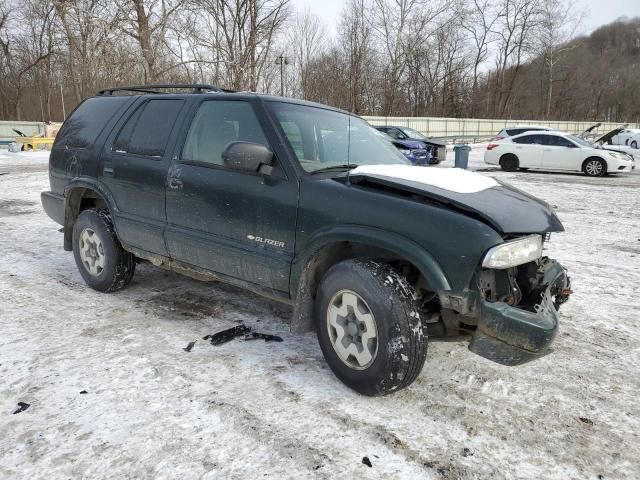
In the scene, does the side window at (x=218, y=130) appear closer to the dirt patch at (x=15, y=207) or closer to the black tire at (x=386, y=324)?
the black tire at (x=386, y=324)

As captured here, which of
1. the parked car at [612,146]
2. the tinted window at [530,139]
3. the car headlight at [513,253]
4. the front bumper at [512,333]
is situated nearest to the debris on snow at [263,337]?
the front bumper at [512,333]

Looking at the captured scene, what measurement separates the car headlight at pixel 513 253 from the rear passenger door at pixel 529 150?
15824mm

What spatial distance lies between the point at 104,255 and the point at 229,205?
5.66ft

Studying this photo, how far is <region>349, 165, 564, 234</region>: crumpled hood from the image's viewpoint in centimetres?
254

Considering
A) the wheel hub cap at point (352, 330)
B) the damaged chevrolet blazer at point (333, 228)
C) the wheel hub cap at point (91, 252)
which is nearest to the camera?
the damaged chevrolet blazer at point (333, 228)

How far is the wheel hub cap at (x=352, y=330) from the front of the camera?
268 cm

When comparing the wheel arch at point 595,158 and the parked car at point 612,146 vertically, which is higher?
the parked car at point 612,146

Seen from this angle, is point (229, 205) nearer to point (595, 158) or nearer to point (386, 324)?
point (386, 324)

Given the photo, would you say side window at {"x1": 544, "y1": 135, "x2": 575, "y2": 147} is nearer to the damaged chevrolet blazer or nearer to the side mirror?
the damaged chevrolet blazer

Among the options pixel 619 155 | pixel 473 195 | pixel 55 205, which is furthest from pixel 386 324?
pixel 619 155

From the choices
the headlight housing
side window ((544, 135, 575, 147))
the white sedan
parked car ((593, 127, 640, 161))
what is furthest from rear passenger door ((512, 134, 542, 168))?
the headlight housing

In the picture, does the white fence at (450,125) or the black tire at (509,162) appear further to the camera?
the white fence at (450,125)

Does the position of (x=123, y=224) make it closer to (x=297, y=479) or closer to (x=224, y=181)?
(x=224, y=181)

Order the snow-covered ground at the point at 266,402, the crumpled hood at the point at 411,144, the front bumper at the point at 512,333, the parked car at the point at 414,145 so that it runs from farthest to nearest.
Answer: the crumpled hood at the point at 411,144 < the parked car at the point at 414,145 < the front bumper at the point at 512,333 < the snow-covered ground at the point at 266,402
